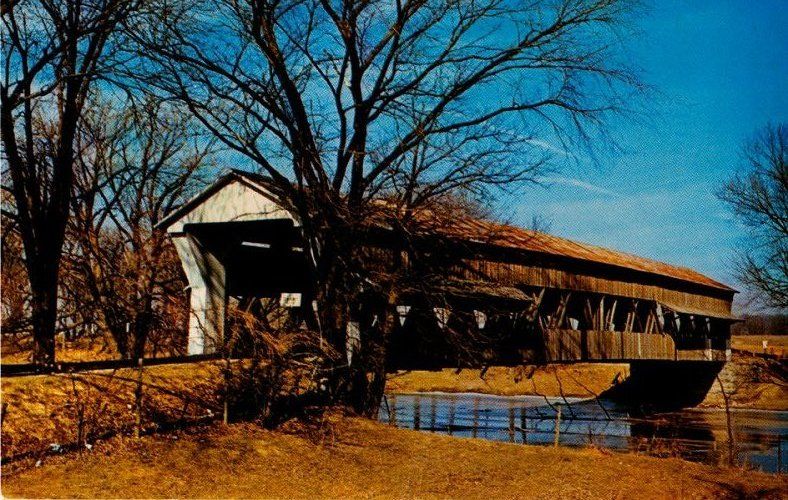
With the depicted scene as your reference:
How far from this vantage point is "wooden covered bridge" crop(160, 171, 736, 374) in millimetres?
13969

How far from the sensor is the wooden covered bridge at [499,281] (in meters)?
14.0

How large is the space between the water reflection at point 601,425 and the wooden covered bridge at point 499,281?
1.93 meters

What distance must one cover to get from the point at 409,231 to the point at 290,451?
4.38 meters

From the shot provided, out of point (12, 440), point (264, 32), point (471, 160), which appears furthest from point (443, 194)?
point (12, 440)

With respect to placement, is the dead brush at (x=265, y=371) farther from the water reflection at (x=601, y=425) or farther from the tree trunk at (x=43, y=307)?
the tree trunk at (x=43, y=307)

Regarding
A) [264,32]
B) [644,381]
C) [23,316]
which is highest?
[264,32]

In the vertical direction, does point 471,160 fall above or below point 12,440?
above

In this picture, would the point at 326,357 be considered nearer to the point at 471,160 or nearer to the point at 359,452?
the point at 359,452

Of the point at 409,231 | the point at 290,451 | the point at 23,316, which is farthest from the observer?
the point at 23,316

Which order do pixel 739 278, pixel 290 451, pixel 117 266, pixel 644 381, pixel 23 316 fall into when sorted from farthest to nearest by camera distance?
pixel 644 381 < pixel 739 278 < pixel 117 266 < pixel 23 316 < pixel 290 451

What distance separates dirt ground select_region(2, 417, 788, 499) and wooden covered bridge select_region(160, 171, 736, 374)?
200 cm

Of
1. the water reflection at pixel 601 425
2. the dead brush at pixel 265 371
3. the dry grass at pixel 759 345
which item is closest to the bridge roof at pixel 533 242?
the dead brush at pixel 265 371

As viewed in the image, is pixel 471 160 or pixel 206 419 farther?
pixel 471 160

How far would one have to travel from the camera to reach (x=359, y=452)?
1097cm
